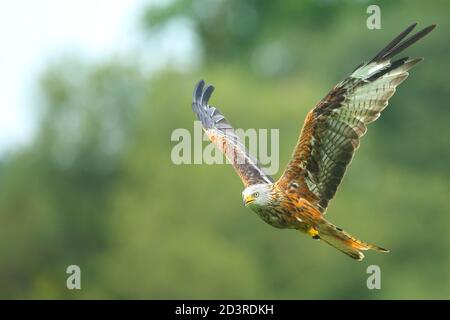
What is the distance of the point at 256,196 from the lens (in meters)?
12.6

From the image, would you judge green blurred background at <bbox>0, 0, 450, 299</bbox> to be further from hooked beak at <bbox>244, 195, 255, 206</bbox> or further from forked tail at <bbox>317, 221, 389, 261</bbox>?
hooked beak at <bbox>244, 195, 255, 206</bbox>

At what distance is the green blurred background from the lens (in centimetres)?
3600

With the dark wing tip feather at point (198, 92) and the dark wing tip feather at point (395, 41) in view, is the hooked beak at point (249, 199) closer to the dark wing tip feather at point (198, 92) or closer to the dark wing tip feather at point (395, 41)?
→ the dark wing tip feather at point (395, 41)

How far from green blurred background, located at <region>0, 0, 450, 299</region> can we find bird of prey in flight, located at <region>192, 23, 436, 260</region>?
2114cm

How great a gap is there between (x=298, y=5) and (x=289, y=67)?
324 inches

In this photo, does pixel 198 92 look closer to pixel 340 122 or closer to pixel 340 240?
pixel 340 122

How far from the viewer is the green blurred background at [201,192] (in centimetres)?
3600

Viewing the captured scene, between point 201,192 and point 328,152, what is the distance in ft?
79.0

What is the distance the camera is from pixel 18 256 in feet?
130

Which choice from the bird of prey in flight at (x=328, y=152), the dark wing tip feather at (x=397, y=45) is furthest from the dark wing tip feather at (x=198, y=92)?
the dark wing tip feather at (x=397, y=45)

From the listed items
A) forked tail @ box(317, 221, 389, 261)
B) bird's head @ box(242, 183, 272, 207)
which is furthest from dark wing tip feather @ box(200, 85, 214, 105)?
forked tail @ box(317, 221, 389, 261)

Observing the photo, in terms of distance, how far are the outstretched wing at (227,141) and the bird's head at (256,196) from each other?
60 centimetres
